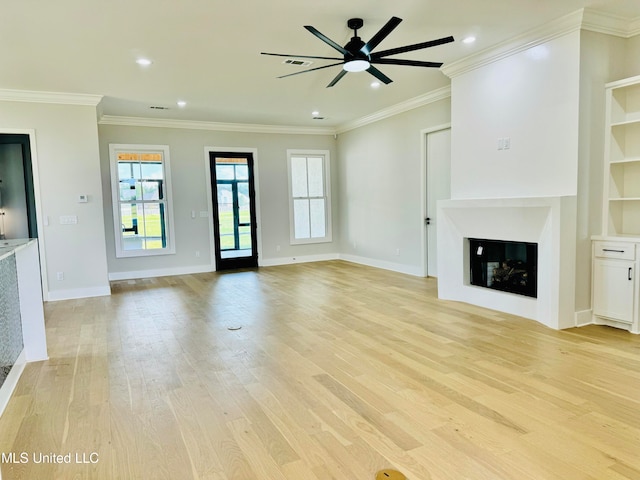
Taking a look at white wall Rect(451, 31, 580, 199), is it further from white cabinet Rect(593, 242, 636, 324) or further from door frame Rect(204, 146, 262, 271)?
door frame Rect(204, 146, 262, 271)

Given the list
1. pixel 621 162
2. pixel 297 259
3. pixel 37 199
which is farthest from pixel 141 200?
pixel 621 162

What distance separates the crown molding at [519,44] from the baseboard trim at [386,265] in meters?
3.12

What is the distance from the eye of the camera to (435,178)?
6.44 m

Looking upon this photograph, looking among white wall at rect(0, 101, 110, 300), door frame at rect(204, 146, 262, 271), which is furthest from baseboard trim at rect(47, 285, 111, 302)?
door frame at rect(204, 146, 262, 271)

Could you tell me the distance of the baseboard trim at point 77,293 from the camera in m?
5.83

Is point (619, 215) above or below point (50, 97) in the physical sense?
below

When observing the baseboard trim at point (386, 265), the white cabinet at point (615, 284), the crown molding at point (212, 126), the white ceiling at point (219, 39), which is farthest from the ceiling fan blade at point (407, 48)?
the crown molding at point (212, 126)

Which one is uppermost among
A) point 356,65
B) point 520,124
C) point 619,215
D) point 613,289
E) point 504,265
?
point 356,65

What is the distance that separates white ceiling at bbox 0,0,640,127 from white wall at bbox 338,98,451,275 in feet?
2.92

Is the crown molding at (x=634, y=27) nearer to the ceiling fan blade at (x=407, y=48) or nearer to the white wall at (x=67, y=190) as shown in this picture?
the ceiling fan blade at (x=407, y=48)

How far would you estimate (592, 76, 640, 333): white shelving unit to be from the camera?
375 centimetres

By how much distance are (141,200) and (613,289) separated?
7.08m

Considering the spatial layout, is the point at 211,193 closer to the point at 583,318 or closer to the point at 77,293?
the point at 77,293

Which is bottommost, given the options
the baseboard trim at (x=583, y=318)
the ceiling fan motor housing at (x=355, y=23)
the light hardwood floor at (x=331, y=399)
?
the light hardwood floor at (x=331, y=399)
